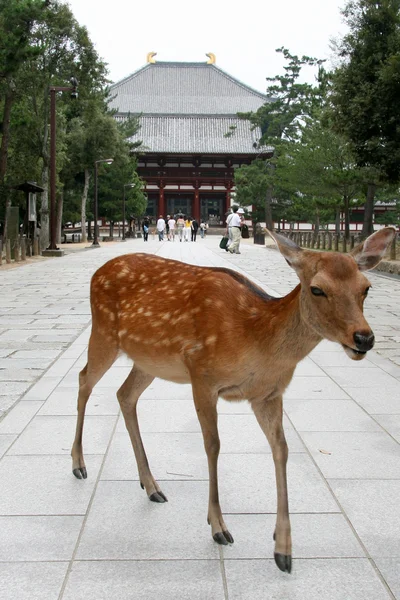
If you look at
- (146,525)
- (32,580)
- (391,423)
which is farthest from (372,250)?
(391,423)

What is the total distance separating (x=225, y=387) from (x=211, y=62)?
242ft

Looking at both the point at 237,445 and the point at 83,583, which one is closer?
the point at 83,583

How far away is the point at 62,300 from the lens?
1173 centimetres

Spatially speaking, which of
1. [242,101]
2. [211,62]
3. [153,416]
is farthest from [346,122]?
[211,62]

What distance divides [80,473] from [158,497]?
0.54 meters

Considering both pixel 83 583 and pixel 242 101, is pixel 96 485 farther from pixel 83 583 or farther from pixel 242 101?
pixel 242 101

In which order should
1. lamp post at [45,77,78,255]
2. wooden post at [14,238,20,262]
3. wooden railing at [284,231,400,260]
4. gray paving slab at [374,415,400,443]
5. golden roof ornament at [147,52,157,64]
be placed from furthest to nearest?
1. golden roof ornament at [147,52,157,64]
2. wooden railing at [284,231,400,260]
3. lamp post at [45,77,78,255]
4. wooden post at [14,238,20,262]
5. gray paving slab at [374,415,400,443]

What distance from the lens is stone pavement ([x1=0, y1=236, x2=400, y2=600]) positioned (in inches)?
104

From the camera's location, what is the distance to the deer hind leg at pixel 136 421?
3.44 meters

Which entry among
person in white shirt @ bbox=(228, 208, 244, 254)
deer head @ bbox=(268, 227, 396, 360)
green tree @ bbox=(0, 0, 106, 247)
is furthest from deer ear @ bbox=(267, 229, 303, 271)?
green tree @ bbox=(0, 0, 106, 247)

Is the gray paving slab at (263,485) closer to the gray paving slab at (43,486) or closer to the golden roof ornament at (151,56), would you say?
the gray paving slab at (43,486)

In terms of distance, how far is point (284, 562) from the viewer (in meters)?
2.71

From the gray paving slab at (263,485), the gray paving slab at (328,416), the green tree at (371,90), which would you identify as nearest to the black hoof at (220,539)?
the gray paving slab at (263,485)

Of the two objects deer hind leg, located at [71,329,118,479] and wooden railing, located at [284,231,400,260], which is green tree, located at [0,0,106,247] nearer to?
wooden railing, located at [284,231,400,260]
